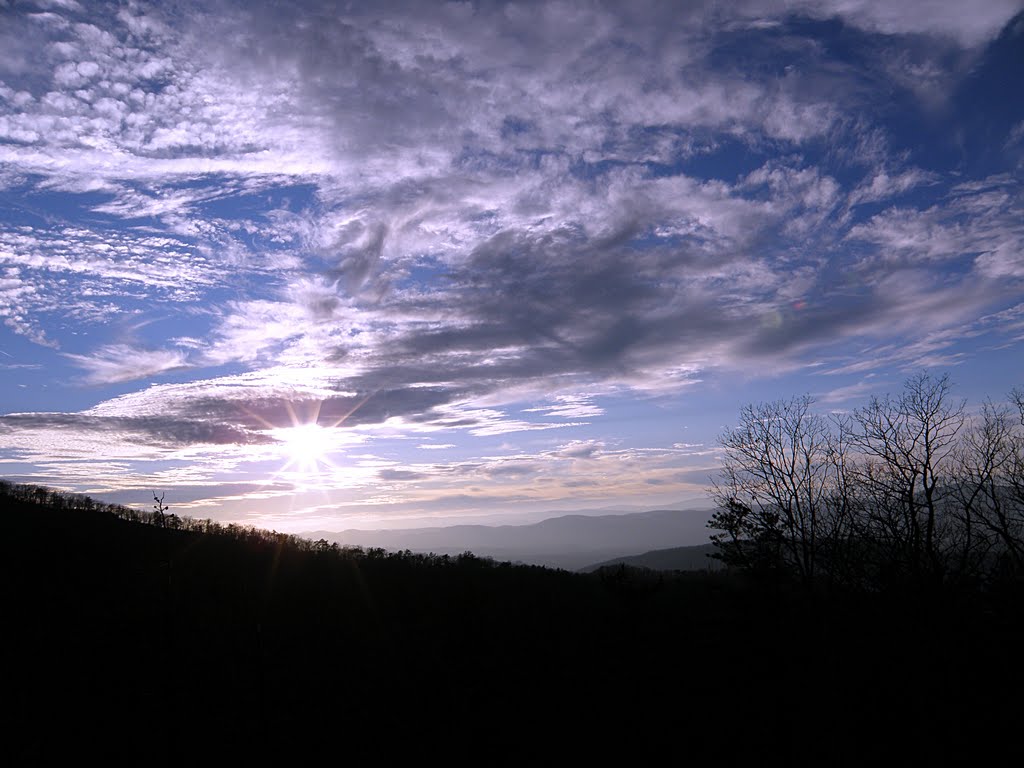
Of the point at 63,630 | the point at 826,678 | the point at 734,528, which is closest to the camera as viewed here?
the point at 63,630

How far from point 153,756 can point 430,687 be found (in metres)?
7.12

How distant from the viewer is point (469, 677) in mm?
15156

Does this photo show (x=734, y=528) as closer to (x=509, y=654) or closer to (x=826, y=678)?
(x=826, y=678)

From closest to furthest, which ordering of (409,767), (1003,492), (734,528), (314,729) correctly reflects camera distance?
(409,767), (314,729), (734,528), (1003,492)

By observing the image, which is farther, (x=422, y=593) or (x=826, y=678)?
(x=422, y=593)

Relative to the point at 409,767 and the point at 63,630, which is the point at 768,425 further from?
the point at 63,630

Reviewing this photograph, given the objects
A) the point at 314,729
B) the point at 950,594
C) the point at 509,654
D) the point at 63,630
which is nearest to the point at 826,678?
the point at 950,594

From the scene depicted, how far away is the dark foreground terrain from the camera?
41.7ft

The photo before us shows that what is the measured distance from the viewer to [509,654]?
19938mm

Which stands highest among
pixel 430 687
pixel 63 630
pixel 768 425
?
pixel 768 425

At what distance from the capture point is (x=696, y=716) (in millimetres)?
16422

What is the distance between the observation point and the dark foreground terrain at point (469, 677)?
12719 millimetres

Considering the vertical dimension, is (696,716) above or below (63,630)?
below

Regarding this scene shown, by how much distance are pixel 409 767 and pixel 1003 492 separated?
133ft
